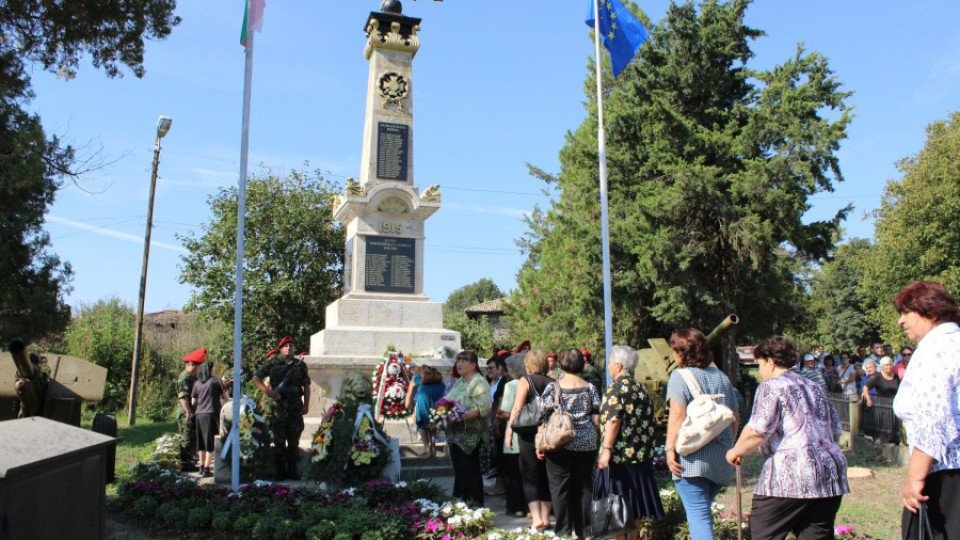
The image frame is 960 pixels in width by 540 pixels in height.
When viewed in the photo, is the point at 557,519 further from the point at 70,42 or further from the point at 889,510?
the point at 70,42

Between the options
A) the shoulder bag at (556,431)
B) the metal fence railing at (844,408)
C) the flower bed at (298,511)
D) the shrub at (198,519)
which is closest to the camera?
the shoulder bag at (556,431)

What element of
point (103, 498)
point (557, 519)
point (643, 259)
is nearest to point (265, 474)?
point (557, 519)

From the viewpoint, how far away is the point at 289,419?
9.65 meters

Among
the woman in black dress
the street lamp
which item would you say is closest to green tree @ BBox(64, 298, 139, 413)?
the street lamp

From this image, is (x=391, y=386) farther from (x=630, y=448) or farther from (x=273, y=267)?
(x=273, y=267)

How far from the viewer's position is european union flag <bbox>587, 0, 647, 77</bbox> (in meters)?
10.6

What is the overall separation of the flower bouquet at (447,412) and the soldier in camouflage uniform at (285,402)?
8.36 feet

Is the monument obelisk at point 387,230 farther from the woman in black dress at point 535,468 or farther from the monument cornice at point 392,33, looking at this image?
the woman in black dress at point 535,468

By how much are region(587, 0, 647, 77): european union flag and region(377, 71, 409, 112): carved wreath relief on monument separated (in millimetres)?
3876

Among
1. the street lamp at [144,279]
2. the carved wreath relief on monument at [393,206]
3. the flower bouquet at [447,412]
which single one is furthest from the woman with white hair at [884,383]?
the street lamp at [144,279]

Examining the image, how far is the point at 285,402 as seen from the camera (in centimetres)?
960

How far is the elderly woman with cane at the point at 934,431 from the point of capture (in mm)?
3557

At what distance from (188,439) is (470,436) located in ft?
17.1

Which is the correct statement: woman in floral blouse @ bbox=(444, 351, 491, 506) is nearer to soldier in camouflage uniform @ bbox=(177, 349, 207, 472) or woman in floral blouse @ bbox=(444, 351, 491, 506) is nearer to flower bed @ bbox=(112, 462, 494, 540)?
flower bed @ bbox=(112, 462, 494, 540)
